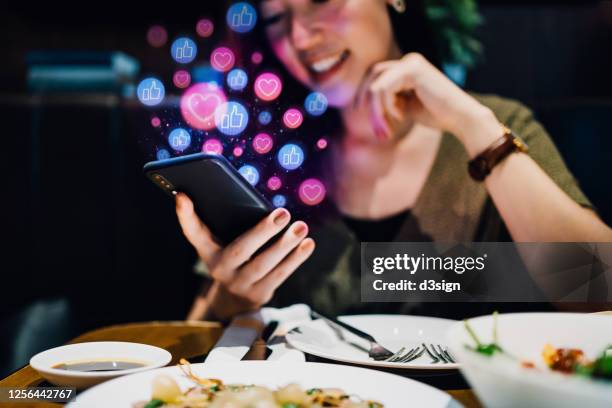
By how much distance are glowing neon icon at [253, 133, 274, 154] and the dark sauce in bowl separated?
0.51 metres

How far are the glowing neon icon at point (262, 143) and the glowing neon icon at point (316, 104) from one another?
6.0 inches

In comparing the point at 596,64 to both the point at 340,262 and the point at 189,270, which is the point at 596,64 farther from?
the point at 189,270

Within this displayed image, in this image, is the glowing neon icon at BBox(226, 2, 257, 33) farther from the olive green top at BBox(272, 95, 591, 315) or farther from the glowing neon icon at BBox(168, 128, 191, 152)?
the olive green top at BBox(272, 95, 591, 315)

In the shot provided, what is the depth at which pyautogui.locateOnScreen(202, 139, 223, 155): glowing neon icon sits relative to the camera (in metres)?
1.02

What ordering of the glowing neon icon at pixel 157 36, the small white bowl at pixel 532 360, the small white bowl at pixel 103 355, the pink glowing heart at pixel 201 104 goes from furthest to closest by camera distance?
the glowing neon icon at pixel 157 36 < the pink glowing heart at pixel 201 104 < the small white bowl at pixel 103 355 < the small white bowl at pixel 532 360

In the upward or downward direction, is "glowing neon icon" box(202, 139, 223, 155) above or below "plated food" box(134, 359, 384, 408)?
above

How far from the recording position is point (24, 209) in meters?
1.40

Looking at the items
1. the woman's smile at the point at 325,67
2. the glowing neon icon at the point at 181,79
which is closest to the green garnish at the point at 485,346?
the woman's smile at the point at 325,67

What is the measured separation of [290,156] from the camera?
1.15m

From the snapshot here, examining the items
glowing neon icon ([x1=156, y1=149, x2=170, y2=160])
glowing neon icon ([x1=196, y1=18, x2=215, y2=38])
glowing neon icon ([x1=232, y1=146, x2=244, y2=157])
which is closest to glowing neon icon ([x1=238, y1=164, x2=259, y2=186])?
glowing neon icon ([x1=232, y1=146, x2=244, y2=157])

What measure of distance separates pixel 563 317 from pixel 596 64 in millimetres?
898

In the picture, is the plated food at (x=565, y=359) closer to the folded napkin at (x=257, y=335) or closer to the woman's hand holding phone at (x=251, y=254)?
the folded napkin at (x=257, y=335)

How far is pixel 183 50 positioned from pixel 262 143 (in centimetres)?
76

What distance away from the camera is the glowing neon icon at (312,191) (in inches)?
46.8
